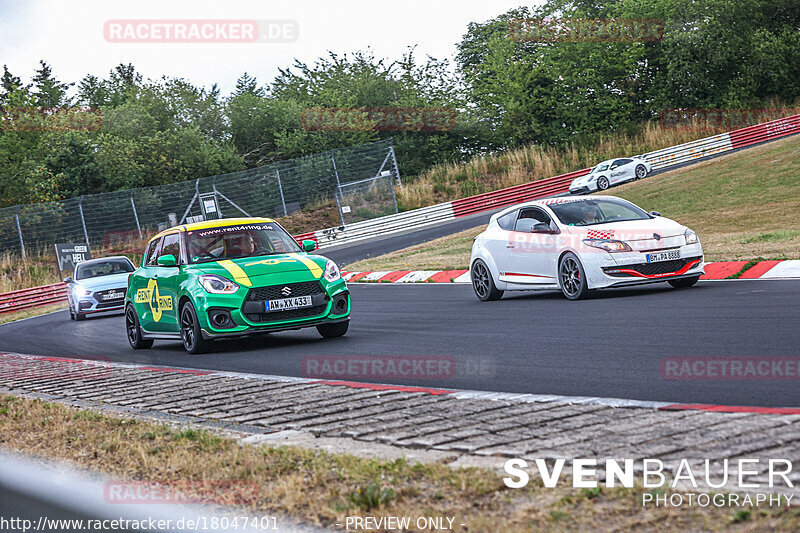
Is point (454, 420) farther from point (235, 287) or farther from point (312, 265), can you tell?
point (312, 265)

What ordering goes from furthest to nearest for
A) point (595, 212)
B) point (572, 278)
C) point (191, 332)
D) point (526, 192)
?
point (526, 192) → point (595, 212) → point (572, 278) → point (191, 332)

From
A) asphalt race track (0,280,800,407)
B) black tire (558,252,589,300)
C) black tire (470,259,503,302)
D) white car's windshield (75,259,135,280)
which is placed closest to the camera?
asphalt race track (0,280,800,407)

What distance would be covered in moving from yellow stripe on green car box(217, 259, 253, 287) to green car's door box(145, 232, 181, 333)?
76 cm

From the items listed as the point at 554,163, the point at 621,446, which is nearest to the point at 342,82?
the point at 554,163

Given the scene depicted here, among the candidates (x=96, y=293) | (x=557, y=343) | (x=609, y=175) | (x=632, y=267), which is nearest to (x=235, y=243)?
(x=557, y=343)

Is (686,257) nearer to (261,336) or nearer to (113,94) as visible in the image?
(261,336)

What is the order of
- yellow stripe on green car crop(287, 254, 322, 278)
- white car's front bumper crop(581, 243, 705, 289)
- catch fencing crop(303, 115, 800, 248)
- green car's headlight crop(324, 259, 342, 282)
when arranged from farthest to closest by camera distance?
catch fencing crop(303, 115, 800, 248) → white car's front bumper crop(581, 243, 705, 289) → green car's headlight crop(324, 259, 342, 282) → yellow stripe on green car crop(287, 254, 322, 278)

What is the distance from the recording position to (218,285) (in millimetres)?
11531

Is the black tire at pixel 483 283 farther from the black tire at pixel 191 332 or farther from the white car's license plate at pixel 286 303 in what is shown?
the black tire at pixel 191 332

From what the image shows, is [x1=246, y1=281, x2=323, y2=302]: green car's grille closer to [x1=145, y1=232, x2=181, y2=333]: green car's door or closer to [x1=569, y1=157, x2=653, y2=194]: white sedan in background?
[x1=145, y1=232, x2=181, y2=333]: green car's door

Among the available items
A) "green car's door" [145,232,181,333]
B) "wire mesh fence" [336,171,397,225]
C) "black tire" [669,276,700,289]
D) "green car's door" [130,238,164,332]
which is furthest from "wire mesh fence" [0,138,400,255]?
"black tire" [669,276,700,289]

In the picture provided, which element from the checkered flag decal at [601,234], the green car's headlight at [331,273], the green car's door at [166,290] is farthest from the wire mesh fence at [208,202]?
the checkered flag decal at [601,234]

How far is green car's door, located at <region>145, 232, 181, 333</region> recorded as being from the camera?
12.3 m

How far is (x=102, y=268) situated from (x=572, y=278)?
15.1 metres
